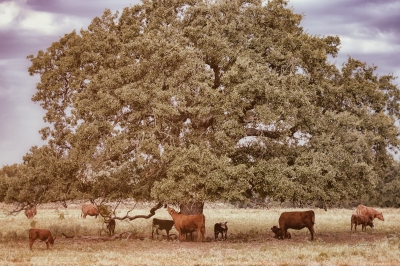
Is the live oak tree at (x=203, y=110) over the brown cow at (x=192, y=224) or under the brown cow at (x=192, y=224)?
over

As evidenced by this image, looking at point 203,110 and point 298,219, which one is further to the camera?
point 298,219

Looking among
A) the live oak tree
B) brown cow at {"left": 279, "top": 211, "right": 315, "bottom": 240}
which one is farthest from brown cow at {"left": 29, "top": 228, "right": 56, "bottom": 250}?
brown cow at {"left": 279, "top": 211, "right": 315, "bottom": 240}

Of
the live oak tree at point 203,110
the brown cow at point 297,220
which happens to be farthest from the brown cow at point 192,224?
the brown cow at point 297,220

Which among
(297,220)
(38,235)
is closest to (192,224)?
(297,220)

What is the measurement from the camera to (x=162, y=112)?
72.8 feet

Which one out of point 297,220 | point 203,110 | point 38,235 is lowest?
point 38,235

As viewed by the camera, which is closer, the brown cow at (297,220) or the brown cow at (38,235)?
the brown cow at (38,235)

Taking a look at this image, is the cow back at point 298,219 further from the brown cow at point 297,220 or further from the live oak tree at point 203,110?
the live oak tree at point 203,110

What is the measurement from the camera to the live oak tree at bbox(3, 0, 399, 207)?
2225cm

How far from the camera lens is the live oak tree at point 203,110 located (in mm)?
22250

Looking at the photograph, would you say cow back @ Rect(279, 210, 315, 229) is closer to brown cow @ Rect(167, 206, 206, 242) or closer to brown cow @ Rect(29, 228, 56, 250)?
brown cow @ Rect(167, 206, 206, 242)

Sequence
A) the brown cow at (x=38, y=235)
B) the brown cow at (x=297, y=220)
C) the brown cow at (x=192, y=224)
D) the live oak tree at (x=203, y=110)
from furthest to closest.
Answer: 1. the brown cow at (x=297, y=220)
2. the brown cow at (x=192, y=224)
3. the live oak tree at (x=203, y=110)
4. the brown cow at (x=38, y=235)

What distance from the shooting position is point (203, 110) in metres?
22.1

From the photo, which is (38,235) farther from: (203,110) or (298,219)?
(298,219)
